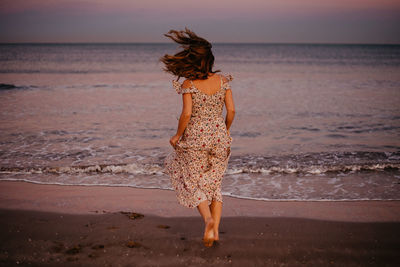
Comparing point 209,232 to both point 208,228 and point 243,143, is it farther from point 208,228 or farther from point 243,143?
point 243,143

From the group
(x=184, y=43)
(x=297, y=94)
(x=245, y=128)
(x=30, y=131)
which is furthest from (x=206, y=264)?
(x=297, y=94)

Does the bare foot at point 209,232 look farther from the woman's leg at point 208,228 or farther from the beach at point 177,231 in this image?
the beach at point 177,231

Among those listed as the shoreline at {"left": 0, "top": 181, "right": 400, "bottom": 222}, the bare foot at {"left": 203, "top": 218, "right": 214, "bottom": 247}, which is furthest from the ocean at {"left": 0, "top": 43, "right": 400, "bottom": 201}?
the bare foot at {"left": 203, "top": 218, "right": 214, "bottom": 247}

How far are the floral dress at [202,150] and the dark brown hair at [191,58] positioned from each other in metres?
0.15

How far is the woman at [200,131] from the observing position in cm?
329

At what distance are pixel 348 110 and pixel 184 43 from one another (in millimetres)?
11652

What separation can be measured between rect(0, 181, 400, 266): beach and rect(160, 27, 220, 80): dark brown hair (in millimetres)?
1665

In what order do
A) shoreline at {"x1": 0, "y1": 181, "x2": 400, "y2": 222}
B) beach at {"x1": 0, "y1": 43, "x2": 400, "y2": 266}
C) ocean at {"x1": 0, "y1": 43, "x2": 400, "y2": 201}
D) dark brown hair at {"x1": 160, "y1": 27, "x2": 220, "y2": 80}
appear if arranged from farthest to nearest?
ocean at {"x1": 0, "y1": 43, "x2": 400, "y2": 201} → shoreline at {"x1": 0, "y1": 181, "x2": 400, "y2": 222} → beach at {"x1": 0, "y1": 43, "x2": 400, "y2": 266} → dark brown hair at {"x1": 160, "y1": 27, "x2": 220, "y2": 80}

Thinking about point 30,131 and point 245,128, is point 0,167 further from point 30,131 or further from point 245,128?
point 245,128

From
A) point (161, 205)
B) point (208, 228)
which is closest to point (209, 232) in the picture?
point (208, 228)

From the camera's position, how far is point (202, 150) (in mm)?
3500

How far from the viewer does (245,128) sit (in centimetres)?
1052

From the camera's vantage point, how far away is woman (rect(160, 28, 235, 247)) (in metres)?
3.29

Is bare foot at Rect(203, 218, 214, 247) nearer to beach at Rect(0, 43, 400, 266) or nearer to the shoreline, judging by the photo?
beach at Rect(0, 43, 400, 266)
